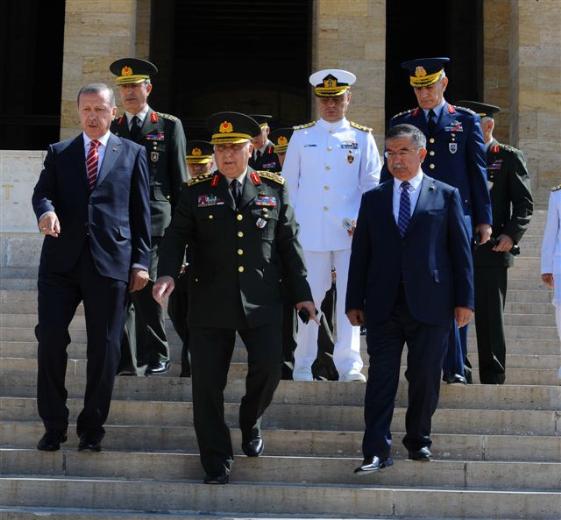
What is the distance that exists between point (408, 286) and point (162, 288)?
137cm

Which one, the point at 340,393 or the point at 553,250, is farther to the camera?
the point at 553,250

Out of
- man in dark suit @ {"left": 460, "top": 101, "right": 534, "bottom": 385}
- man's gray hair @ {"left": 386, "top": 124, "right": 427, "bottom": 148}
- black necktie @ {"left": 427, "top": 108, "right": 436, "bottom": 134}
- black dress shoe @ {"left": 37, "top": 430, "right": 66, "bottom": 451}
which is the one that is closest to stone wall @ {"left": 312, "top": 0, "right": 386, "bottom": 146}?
man in dark suit @ {"left": 460, "top": 101, "right": 534, "bottom": 385}

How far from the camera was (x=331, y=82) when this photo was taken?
8.75 metres

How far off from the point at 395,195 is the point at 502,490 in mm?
1786

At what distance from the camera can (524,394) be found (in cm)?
820

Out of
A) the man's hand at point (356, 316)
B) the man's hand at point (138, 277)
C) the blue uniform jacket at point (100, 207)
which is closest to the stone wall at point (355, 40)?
the blue uniform jacket at point (100, 207)

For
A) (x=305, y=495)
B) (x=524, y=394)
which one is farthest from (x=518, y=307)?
(x=305, y=495)

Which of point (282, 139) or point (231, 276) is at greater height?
point (282, 139)

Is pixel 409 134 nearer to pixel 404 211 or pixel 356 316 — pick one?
pixel 404 211

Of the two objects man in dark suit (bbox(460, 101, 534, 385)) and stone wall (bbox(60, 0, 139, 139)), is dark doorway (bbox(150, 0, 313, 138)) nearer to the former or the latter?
stone wall (bbox(60, 0, 139, 139))

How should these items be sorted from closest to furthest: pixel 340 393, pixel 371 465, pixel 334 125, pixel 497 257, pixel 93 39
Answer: pixel 371 465, pixel 340 393, pixel 334 125, pixel 497 257, pixel 93 39

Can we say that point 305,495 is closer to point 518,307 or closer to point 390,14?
point 518,307

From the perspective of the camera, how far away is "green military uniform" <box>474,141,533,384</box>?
29.4ft

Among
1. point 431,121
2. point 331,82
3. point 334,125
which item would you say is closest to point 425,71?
point 431,121
